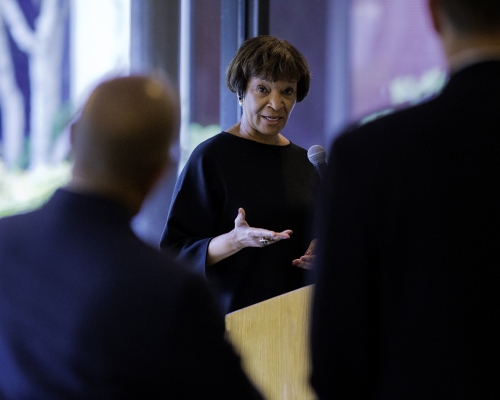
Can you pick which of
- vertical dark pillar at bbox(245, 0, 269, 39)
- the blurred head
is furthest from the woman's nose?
vertical dark pillar at bbox(245, 0, 269, 39)

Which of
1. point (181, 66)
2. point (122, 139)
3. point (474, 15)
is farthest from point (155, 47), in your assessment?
point (474, 15)

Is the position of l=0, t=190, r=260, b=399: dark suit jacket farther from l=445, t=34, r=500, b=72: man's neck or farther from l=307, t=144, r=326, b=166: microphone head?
l=307, t=144, r=326, b=166: microphone head

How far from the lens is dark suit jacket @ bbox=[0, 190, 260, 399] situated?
3.06ft

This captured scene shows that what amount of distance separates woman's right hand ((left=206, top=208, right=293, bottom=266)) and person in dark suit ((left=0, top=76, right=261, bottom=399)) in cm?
97

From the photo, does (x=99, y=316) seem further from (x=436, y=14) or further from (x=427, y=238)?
(x=436, y=14)

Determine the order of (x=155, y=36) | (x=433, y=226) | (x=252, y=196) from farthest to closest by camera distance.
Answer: (x=155, y=36) → (x=252, y=196) → (x=433, y=226)

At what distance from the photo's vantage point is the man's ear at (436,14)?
0.97 metres

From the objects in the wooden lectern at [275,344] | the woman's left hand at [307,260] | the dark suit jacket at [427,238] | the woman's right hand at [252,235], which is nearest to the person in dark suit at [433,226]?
the dark suit jacket at [427,238]

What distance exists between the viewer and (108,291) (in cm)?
93

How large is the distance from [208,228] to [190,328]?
52.7 inches

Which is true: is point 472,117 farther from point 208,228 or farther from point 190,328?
point 208,228

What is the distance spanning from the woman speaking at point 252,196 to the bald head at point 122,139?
1.16m

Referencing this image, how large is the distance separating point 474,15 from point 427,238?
1.05 feet

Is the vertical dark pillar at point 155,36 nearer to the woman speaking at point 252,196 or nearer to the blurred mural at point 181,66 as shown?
the blurred mural at point 181,66
